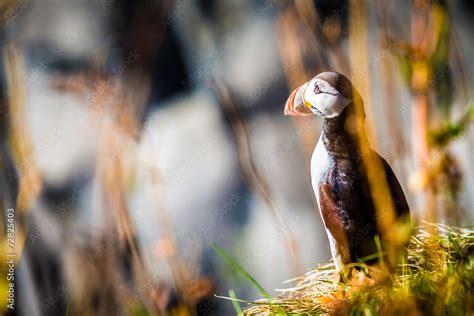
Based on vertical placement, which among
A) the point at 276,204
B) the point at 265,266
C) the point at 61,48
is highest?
the point at 61,48

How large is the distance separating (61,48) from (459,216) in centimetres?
123

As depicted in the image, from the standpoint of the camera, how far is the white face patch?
5.16ft

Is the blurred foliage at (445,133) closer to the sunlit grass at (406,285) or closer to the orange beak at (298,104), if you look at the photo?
the sunlit grass at (406,285)

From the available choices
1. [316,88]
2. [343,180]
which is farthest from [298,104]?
[343,180]

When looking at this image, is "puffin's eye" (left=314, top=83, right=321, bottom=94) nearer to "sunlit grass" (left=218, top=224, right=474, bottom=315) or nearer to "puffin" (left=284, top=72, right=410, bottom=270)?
"puffin" (left=284, top=72, right=410, bottom=270)

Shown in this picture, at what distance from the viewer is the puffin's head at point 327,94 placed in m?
1.57

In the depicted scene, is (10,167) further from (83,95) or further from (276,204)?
(276,204)

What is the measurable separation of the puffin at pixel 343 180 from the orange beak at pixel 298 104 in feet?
0.14

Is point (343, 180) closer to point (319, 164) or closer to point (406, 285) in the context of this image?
point (319, 164)

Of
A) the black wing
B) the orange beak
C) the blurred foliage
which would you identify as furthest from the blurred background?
the blurred foliage

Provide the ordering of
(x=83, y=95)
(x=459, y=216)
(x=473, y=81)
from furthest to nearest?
(x=83, y=95), (x=473, y=81), (x=459, y=216)

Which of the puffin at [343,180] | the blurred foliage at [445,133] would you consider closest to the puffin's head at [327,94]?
the puffin at [343,180]

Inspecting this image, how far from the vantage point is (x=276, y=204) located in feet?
5.94

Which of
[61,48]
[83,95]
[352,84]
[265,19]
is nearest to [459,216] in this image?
[352,84]
